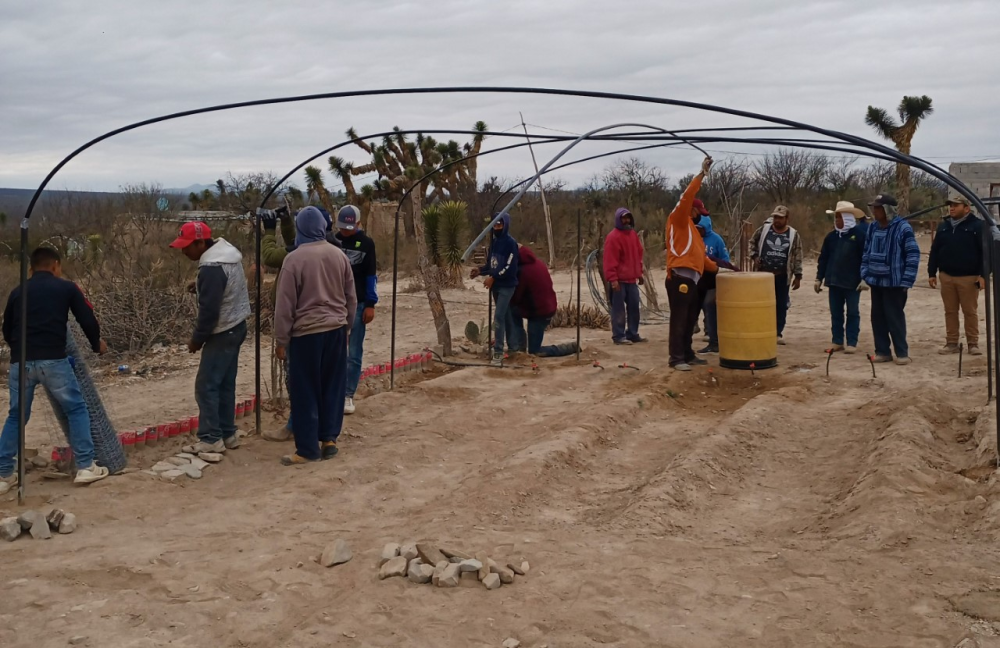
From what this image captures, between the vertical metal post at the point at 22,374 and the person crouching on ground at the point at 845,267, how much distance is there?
7.86 meters

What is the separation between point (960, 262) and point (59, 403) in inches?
340

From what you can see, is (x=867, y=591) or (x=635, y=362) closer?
(x=867, y=591)

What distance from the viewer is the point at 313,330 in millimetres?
6723

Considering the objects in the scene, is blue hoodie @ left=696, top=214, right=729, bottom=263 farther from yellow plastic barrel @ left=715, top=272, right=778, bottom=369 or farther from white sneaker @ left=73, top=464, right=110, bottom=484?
white sneaker @ left=73, top=464, right=110, bottom=484

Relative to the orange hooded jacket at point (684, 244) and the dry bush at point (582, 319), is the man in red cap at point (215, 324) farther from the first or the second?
the dry bush at point (582, 319)

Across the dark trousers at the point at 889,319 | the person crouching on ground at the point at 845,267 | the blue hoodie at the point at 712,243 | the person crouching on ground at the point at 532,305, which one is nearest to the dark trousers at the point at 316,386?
the person crouching on ground at the point at 532,305

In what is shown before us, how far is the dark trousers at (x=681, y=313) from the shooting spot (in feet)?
32.4

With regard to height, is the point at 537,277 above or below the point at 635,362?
above

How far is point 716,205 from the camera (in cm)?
3494

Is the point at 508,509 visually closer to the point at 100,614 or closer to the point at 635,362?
the point at 100,614

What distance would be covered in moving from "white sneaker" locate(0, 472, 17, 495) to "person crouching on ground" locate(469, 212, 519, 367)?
506 cm

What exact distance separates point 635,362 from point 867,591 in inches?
265

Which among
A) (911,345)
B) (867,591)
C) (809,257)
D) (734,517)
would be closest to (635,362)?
(911,345)

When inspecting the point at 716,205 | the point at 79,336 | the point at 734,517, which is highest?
the point at 716,205
